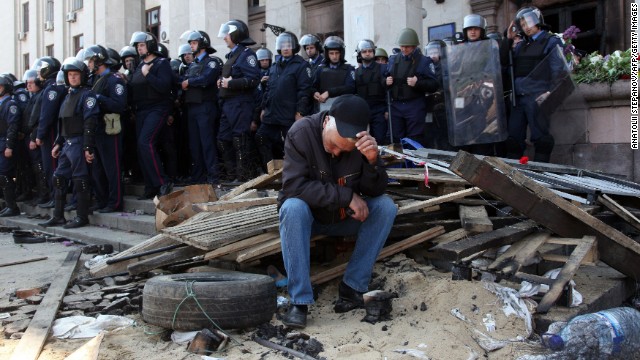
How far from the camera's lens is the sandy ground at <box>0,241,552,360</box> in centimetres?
321

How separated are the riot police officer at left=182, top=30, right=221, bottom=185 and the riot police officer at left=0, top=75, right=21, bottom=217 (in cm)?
325

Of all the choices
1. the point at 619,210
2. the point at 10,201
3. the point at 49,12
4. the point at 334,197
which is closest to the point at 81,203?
the point at 10,201

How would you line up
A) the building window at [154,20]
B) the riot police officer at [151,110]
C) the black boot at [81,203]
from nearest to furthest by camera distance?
the black boot at [81,203]
the riot police officer at [151,110]
the building window at [154,20]

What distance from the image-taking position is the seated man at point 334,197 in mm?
3607

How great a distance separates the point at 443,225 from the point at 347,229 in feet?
3.38

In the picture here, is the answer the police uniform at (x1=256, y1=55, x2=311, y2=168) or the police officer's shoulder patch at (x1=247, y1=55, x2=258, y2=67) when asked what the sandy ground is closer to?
the police uniform at (x1=256, y1=55, x2=311, y2=168)

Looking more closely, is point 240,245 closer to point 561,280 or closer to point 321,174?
point 321,174

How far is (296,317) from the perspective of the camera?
3.57m

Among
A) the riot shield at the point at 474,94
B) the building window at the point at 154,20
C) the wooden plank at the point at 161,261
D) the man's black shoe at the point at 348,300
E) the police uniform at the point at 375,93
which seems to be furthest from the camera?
the building window at the point at 154,20

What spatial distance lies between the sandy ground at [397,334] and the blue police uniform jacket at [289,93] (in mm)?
4280

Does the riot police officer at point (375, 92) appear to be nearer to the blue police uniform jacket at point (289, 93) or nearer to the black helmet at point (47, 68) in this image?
the blue police uniform jacket at point (289, 93)

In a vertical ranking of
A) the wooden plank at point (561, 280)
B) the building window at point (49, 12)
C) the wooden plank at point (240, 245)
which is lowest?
the wooden plank at point (561, 280)

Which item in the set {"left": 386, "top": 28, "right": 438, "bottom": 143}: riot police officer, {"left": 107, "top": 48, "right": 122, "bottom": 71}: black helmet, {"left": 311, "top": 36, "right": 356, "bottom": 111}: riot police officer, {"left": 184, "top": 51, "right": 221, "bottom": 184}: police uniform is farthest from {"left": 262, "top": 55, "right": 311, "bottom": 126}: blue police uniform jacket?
{"left": 107, "top": 48, "right": 122, "bottom": 71}: black helmet

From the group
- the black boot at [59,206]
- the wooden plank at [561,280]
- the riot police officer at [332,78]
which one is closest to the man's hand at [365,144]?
the wooden plank at [561,280]
